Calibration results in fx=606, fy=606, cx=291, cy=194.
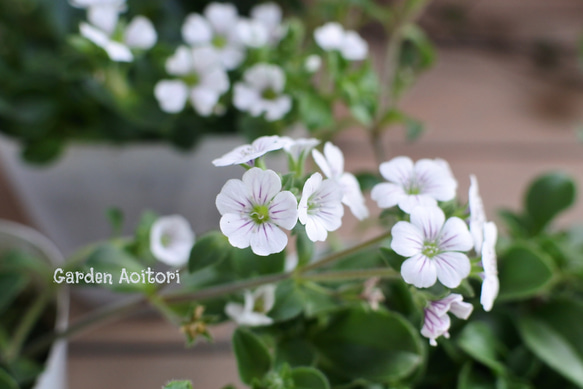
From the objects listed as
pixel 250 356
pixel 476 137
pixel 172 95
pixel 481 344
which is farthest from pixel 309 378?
pixel 476 137

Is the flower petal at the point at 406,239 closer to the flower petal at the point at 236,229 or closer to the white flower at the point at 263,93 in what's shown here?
the flower petal at the point at 236,229

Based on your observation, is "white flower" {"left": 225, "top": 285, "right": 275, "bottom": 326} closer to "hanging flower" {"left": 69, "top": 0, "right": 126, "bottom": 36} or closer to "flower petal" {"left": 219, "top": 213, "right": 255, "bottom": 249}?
"flower petal" {"left": 219, "top": 213, "right": 255, "bottom": 249}

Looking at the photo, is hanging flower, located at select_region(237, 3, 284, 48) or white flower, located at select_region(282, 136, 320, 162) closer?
white flower, located at select_region(282, 136, 320, 162)

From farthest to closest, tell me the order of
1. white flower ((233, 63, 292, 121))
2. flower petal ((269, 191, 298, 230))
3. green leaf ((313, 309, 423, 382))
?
Answer: white flower ((233, 63, 292, 121))
green leaf ((313, 309, 423, 382))
flower petal ((269, 191, 298, 230))

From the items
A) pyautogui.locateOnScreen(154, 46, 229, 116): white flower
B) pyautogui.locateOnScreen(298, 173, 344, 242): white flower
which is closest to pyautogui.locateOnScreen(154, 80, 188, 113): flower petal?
pyautogui.locateOnScreen(154, 46, 229, 116): white flower

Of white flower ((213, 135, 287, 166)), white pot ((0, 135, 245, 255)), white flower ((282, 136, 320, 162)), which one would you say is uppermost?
white pot ((0, 135, 245, 255))

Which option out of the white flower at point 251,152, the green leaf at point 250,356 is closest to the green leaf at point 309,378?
the green leaf at point 250,356
